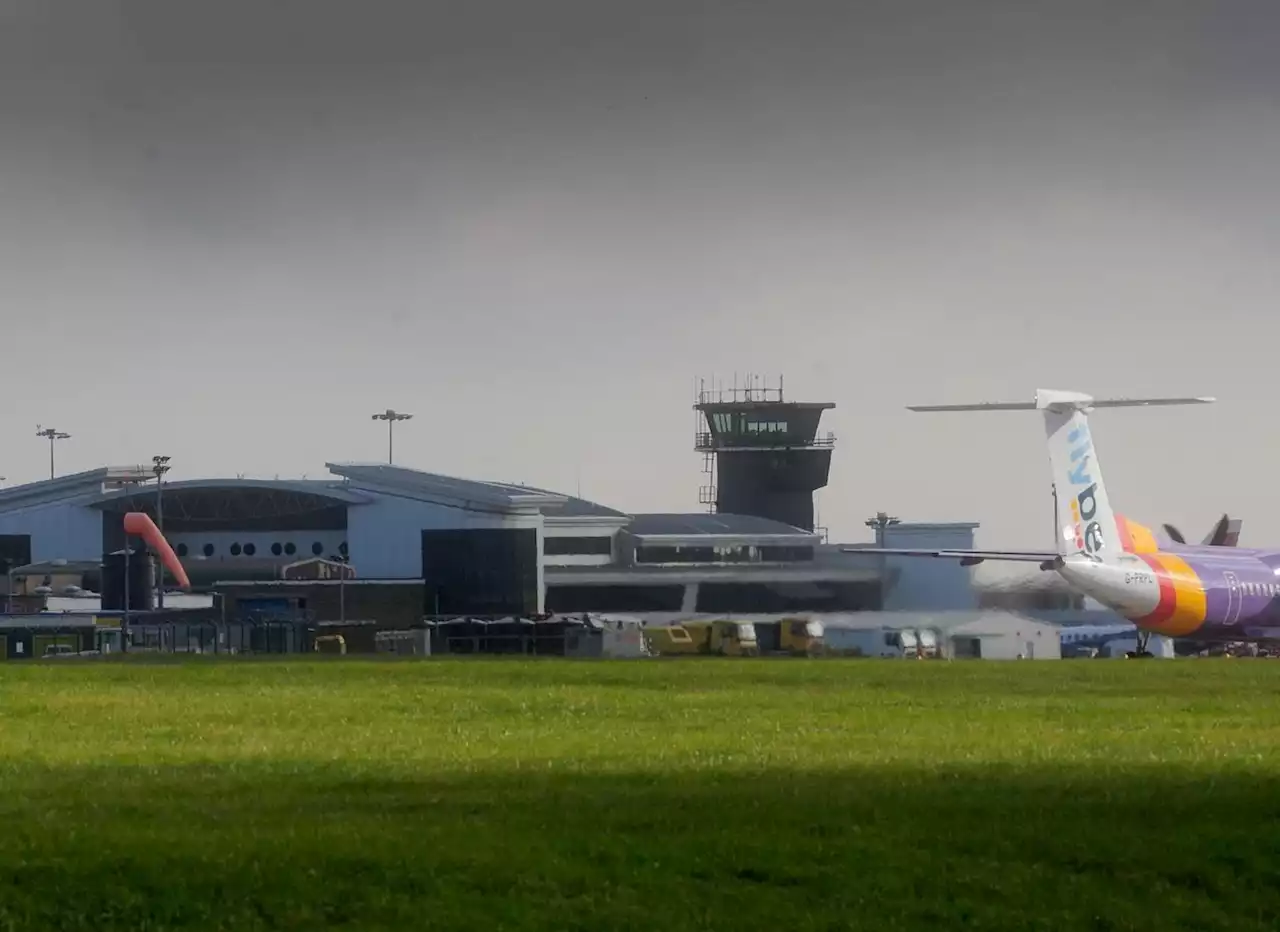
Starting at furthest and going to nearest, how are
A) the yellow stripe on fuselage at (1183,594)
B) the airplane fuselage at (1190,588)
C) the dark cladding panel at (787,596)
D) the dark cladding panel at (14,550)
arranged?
the dark cladding panel at (14,550) → the dark cladding panel at (787,596) → the yellow stripe on fuselage at (1183,594) → the airplane fuselage at (1190,588)

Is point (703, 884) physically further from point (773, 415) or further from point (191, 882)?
point (773, 415)

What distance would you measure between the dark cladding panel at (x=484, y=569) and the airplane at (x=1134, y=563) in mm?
30260

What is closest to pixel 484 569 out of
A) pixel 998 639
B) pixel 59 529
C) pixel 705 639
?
pixel 705 639

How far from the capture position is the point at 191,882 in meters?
12.1

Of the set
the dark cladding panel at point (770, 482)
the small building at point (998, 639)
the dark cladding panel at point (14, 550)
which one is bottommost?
the small building at point (998, 639)

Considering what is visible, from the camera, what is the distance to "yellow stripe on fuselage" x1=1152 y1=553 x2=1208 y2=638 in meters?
60.2

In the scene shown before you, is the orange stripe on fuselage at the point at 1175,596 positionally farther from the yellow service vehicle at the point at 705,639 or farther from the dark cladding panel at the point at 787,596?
the dark cladding panel at the point at 787,596

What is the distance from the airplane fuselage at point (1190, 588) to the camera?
59.0 metres

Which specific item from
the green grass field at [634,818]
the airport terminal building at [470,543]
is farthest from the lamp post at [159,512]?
the green grass field at [634,818]

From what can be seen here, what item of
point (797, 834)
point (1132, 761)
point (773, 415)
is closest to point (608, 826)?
point (797, 834)

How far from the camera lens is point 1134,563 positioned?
196 feet

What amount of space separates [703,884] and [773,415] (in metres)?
120

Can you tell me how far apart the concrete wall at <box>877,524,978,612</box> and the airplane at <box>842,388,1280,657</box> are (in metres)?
13.6

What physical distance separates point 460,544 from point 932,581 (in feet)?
69.0
